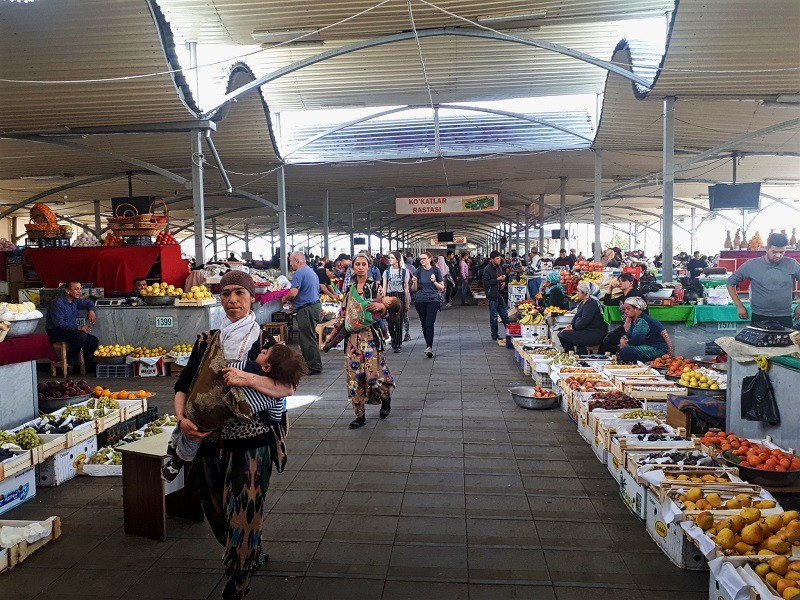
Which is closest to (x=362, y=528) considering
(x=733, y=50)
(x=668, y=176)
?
(x=733, y=50)

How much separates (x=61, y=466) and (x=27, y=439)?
407 millimetres

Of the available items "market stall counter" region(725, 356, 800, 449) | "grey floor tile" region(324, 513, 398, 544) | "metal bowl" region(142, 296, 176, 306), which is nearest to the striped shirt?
"grey floor tile" region(324, 513, 398, 544)

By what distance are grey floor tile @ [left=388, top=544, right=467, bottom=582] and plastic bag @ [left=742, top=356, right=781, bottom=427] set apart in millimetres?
2431

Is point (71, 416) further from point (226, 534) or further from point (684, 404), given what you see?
point (684, 404)

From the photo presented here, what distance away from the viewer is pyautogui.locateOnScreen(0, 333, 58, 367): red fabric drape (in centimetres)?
497

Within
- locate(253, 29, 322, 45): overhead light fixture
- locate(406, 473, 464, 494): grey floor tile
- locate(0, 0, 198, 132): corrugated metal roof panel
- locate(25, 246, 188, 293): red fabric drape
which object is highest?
locate(253, 29, 322, 45): overhead light fixture

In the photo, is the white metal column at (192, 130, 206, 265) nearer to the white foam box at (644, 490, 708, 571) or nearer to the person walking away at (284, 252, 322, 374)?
the person walking away at (284, 252, 322, 374)

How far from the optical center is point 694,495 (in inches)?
139

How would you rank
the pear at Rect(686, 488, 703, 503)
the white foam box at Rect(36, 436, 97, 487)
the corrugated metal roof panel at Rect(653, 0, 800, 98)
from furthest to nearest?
the corrugated metal roof panel at Rect(653, 0, 800, 98) → the white foam box at Rect(36, 436, 97, 487) → the pear at Rect(686, 488, 703, 503)

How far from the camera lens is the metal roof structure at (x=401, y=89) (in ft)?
29.4

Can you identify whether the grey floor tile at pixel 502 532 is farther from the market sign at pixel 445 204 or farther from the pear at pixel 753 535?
the market sign at pixel 445 204

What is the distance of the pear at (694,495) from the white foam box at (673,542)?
17cm

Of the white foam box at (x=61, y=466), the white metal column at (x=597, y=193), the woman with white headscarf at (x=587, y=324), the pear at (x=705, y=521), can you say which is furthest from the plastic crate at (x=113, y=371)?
the white metal column at (x=597, y=193)

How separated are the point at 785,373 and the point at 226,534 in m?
3.80
